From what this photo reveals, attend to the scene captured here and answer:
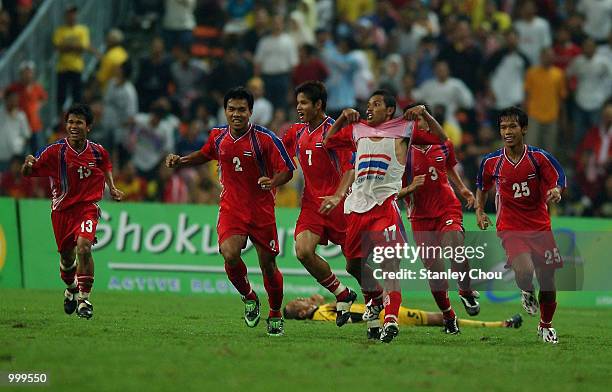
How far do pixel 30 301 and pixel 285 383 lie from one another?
9.29 metres

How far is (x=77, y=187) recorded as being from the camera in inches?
620

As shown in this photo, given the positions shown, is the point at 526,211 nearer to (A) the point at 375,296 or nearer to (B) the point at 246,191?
(A) the point at 375,296

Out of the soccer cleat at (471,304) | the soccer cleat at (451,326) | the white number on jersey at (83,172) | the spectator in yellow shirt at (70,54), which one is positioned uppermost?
the spectator in yellow shirt at (70,54)

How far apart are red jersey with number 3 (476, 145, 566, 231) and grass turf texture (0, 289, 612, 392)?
1.37m

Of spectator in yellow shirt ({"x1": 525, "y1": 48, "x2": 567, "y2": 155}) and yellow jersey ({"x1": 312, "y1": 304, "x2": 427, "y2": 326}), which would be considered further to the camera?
spectator in yellow shirt ({"x1": 525, "y1": 48, "x2": 567, "y2": 155})

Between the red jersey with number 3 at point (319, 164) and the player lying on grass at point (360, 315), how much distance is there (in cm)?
214

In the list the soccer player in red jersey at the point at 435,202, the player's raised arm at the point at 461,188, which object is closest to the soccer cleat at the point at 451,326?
the soccer player in red jersey at the point at 435,202

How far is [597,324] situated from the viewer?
17.9m

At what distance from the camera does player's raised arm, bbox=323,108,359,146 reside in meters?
13.1

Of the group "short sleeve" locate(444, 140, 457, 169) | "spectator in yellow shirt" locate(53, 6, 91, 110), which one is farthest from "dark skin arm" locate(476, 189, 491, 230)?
"spectator in yellow shirt" locate(53, 6, 91, 110)

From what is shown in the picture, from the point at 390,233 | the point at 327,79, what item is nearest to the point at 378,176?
the point at 390,233

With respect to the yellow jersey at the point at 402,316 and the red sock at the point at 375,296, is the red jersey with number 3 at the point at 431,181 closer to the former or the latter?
the yellow jersey at the point at 402,316

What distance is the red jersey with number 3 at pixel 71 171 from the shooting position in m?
15.6

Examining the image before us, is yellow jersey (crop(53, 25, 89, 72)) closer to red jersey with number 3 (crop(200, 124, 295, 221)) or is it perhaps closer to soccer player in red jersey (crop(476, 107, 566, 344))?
red jersey with number 3 (crop(200, 124, 295, 221))
